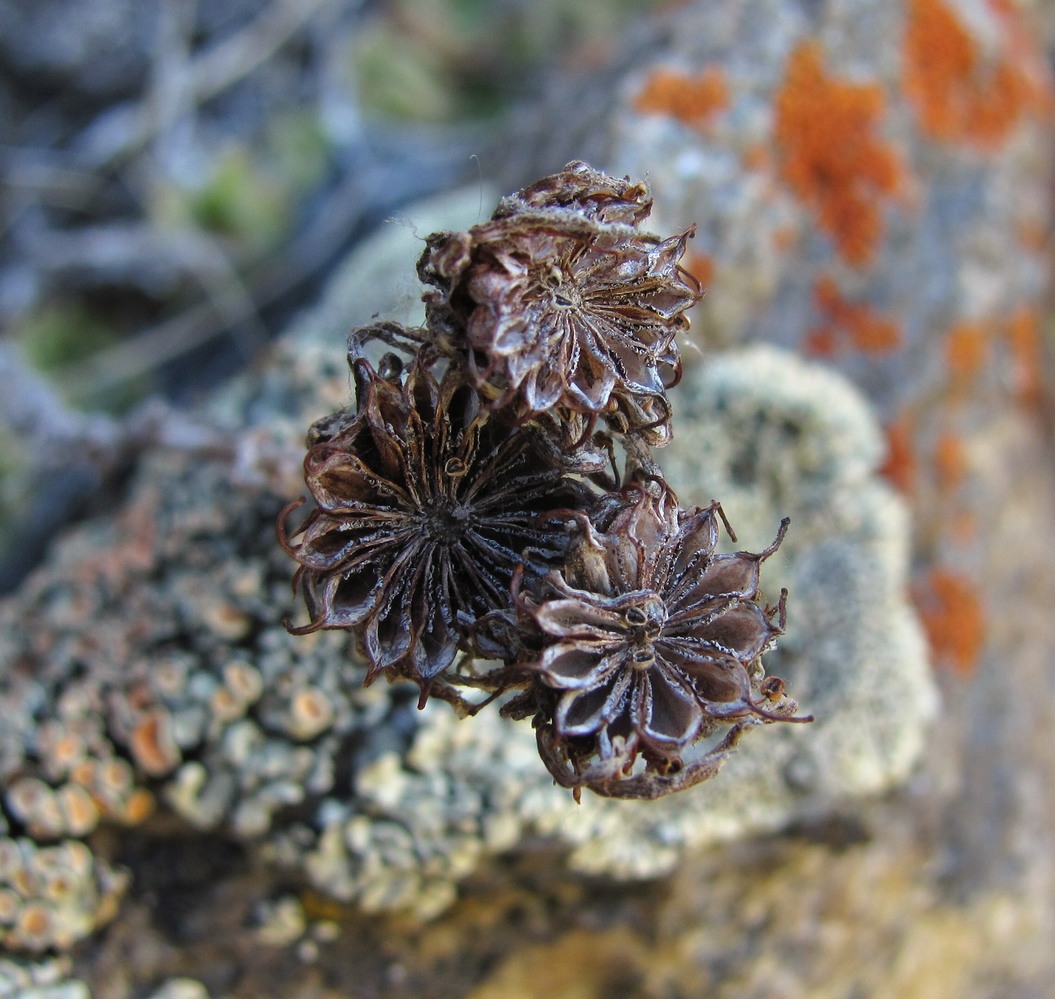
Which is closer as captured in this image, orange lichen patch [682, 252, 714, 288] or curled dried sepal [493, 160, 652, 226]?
curled dried sepal [493, 160, 652, 226]

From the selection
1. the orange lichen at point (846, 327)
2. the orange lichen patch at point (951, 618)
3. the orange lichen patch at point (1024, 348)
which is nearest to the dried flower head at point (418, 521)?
the orange lichen at point (846, 327)

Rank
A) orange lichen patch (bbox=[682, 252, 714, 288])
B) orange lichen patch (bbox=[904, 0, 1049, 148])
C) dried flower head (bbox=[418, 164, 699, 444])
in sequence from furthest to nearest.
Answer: orange lichen patch (bbox=[904, 0, 1049, 148]) < orange lichen patch (bbox=[682, 252, 714, 288]) < dried flower head (bbox=[418, 164, 699, 444])

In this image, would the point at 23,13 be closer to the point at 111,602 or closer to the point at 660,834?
the point at 111,602

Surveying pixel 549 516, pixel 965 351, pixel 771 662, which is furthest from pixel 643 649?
pixel 965 351

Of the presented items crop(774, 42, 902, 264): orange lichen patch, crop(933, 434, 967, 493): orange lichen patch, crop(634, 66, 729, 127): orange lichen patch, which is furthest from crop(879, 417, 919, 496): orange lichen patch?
crop(634, 66, 729, 127): orange lichen patch

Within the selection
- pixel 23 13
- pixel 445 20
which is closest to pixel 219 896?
pixel 23 13

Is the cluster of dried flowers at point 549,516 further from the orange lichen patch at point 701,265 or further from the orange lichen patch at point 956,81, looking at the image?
the orange lichen patch at point 956,81

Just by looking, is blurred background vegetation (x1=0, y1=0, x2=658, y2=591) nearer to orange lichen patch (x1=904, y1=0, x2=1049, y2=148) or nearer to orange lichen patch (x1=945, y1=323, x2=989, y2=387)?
orange lichen patch (x1=904, y1=0, x2=1049, y2=148)
